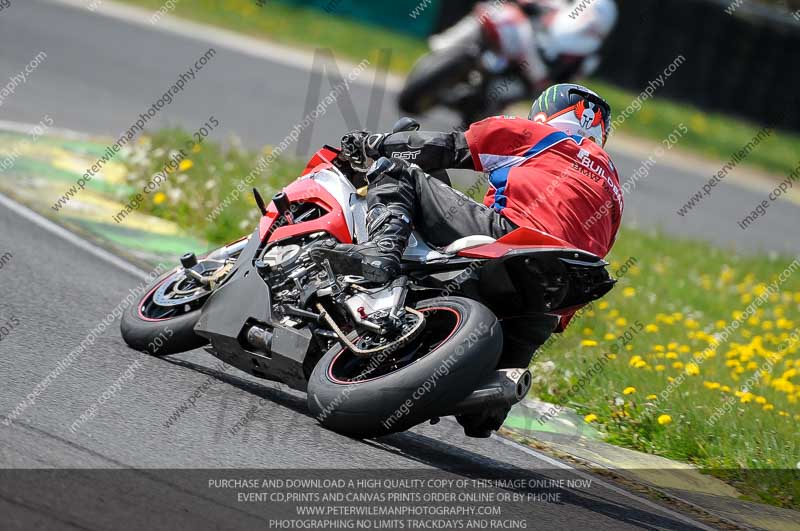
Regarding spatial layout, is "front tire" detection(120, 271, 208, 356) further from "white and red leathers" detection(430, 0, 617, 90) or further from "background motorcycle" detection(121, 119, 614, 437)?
"white and red leathers" detection(430, 0, 617, 90)

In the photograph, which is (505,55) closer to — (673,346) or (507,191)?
(673,346)

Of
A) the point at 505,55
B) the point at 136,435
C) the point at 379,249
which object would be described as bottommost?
the point at 505,55

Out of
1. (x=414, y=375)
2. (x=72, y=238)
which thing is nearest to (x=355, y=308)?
(x=414, y=375)

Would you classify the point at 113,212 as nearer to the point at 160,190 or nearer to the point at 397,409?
the point at 160,190

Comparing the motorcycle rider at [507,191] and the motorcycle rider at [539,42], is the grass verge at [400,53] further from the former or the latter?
the motorcycle rider at [507,191]

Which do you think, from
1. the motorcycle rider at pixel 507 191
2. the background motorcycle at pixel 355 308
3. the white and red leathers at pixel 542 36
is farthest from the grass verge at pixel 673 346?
the white and red leathers at pixel 542 36

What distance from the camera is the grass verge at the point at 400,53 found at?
21953 mm

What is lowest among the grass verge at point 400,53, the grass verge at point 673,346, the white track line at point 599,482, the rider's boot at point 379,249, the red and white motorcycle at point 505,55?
the grass verge at point 400,53

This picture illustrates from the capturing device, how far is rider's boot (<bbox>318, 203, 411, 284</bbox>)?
18.7 ft

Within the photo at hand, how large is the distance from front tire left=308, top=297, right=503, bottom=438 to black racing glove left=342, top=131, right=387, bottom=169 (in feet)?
3.03

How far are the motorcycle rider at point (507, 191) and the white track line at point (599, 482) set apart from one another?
2.57ft

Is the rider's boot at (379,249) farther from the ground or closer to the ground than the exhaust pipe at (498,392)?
farther from the ground

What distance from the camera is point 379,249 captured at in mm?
5738

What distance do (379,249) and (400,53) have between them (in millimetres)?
17464
